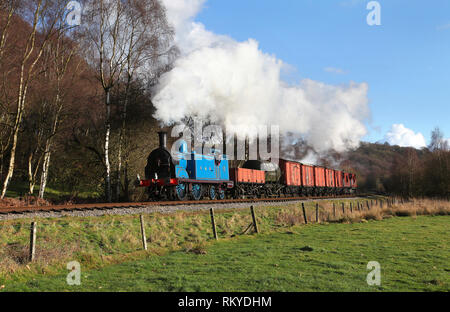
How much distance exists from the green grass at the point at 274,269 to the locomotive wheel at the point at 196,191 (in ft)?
30.7

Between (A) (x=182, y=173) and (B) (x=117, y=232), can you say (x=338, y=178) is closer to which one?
(A) (x=182, y=173)

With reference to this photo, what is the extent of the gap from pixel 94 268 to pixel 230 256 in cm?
341

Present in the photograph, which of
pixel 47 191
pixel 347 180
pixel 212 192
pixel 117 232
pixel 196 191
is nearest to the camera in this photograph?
pixel 117 232

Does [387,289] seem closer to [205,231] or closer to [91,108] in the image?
[205,231]

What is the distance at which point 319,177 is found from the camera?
36.1m

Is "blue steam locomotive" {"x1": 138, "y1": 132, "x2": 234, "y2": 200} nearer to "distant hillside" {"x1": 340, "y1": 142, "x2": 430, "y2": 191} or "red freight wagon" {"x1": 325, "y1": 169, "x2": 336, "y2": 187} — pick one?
"red freight wagon" {"x1": 325, "y1": 169, "x2": 336, "y2": 187}

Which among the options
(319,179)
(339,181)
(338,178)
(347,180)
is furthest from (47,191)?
(347,180)

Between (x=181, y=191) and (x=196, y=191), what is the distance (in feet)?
6.03

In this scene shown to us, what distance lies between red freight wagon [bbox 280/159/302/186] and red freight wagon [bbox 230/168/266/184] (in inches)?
80.2

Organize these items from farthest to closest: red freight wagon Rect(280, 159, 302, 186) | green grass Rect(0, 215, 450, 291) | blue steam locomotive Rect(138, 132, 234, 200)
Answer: red freight wagon Rect(280, 159, 302, 186) → blue steam locomotive Rect(138, 132, 234, 200) → green grass Rect(0, 215, 450, 291)

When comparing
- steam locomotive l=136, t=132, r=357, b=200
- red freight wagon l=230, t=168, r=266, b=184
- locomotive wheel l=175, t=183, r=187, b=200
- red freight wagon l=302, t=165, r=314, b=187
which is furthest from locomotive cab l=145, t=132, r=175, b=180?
red freight wagon l=302, t=165, r=314, b=187

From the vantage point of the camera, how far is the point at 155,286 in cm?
668

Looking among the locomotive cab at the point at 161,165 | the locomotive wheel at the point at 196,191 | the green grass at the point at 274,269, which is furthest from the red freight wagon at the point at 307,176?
the green grass at the point at 274,269

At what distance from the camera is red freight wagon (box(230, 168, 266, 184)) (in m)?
24.9
